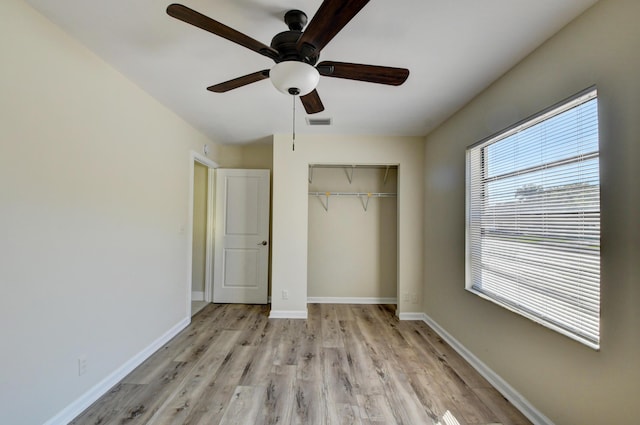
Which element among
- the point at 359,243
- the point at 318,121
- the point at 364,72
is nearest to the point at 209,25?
the point at 364,72

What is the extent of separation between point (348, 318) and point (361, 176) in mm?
2079

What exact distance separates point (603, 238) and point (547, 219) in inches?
14.5

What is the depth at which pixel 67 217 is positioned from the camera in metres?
1.75

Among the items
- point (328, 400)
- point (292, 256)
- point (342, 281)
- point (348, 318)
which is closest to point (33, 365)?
point (328, 400)

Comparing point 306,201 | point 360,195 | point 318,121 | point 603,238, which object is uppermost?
point 318,121

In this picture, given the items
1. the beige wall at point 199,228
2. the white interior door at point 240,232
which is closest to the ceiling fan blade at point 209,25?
the white interior door at point 240,232

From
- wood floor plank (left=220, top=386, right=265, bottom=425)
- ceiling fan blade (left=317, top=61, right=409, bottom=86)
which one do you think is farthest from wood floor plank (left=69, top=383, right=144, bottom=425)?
ceiling fan blade (left=317, top=61, right=409, bottom=86)

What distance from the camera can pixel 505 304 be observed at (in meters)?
2.10

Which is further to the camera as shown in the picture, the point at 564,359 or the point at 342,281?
the point at 342,281

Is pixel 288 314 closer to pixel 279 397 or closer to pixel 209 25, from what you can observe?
pixel 279 397

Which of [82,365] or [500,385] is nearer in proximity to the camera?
[82,365]

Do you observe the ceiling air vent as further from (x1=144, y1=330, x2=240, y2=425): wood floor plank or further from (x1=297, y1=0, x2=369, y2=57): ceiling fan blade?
(x1=144, y1=330, x2=240, y2=425): wood floor plank

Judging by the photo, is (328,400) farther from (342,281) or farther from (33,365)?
(342,281)

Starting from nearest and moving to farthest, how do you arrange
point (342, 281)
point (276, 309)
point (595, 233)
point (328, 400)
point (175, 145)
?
point (595, 233)
point (328, 400)
point (175, 145)
point (276, 309)
point (342, 281)
